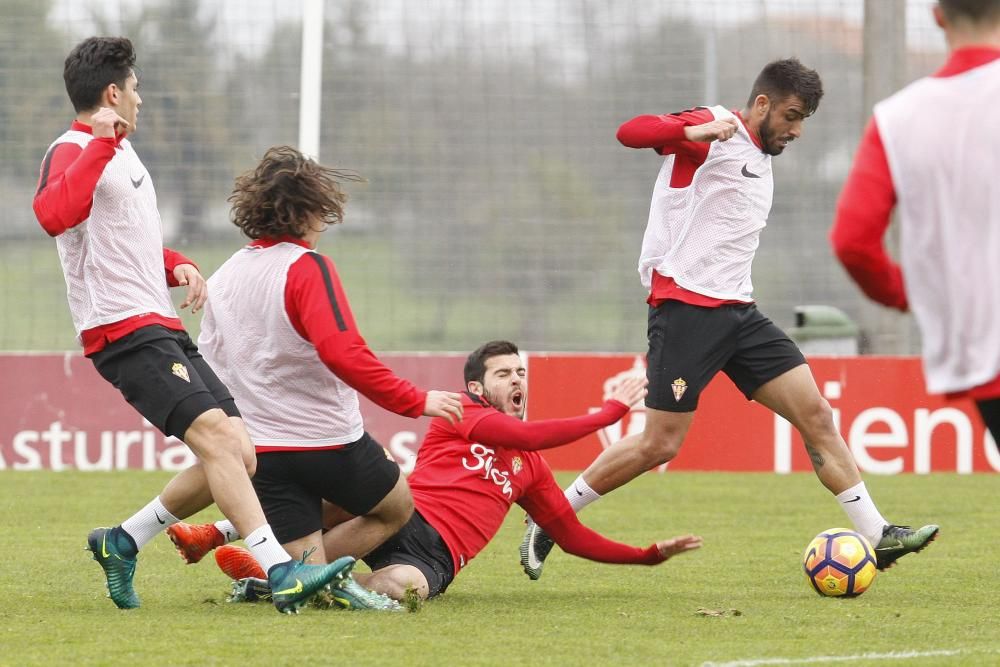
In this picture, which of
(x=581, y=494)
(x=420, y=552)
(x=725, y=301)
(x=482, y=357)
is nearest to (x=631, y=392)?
(x=482, y=357)

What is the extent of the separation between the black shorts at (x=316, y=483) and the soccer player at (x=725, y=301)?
62.0 inches

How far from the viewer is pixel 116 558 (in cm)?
586

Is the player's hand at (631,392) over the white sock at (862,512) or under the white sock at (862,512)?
over

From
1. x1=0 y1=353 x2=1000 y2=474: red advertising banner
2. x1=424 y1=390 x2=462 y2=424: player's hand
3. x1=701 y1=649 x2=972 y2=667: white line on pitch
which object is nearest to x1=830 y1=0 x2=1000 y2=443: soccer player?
x1=701 y1=649 x2=972 y2=667: white line on pitch

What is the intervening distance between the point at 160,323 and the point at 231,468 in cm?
65

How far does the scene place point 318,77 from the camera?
43.9 ft

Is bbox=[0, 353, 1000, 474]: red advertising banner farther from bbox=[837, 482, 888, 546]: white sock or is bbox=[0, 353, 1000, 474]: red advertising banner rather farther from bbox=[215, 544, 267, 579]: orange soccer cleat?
bbox=[215, 544, 267, 579]: orange soccer cleat

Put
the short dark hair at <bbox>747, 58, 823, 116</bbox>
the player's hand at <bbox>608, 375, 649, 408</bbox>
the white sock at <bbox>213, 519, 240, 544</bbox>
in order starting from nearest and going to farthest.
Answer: the player's hand at <bbox>608, 375, 649, 408</bbox>, the white sock at <bbox>213, 519, 240, 544</bbox>, the short dark hair at <bbox>747, 58, 823, 116</bbox>

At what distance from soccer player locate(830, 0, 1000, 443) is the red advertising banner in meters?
8.41

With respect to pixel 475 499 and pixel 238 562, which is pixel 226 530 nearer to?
pixel 238 562

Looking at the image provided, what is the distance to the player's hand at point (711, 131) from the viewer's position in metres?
6.55

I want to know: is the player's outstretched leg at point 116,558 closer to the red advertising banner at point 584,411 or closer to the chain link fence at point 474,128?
the red advertising banner at point 584,411

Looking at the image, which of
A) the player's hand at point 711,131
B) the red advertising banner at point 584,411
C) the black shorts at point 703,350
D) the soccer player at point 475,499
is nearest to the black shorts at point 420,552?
the soccer player at point 475,499

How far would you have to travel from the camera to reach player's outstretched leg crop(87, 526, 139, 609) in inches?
230
